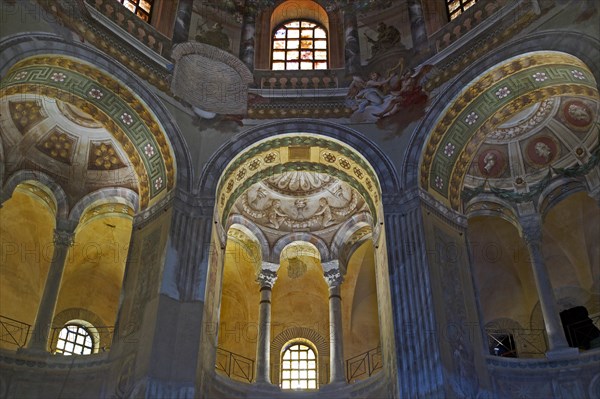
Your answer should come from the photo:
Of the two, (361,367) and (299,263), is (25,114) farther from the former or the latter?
(361,367)

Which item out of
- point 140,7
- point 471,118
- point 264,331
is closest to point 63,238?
point 264,331

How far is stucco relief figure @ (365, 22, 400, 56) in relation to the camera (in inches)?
663

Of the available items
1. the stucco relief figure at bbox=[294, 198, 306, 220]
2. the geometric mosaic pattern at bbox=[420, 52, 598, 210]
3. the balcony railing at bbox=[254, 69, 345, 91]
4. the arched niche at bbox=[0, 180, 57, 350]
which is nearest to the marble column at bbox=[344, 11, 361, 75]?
the balcony railing at bbox=[254, 69, 345, 91]

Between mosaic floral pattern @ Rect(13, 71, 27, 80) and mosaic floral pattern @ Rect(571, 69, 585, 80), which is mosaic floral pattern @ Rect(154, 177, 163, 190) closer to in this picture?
mosaic floral pattern @ Rect(13, 71, 27, 80)

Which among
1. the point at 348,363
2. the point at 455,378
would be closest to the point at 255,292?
the point at 348,363

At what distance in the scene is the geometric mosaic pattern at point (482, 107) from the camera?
47.0ft

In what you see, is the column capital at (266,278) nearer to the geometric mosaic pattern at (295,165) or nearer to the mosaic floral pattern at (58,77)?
the geometric mosaic pattern at (295,165)

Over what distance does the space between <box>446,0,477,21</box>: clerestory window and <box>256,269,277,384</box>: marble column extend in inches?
322

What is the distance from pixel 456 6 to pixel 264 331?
958cm

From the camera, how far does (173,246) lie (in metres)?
13.7

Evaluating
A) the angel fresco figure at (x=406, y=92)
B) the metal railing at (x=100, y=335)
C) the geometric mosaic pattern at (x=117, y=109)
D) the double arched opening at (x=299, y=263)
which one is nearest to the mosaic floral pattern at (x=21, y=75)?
the geometric mosaic pattern at (x=117, y=109)

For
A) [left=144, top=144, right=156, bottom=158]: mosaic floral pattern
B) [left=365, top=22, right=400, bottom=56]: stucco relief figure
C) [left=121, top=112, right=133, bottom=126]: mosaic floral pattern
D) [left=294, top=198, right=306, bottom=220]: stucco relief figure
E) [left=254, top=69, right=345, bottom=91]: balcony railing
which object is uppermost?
[left=365, top=22, right=400, bottom=56]: stucco relief figure

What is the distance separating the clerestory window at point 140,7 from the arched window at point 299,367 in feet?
32.0

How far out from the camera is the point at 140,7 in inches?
662
